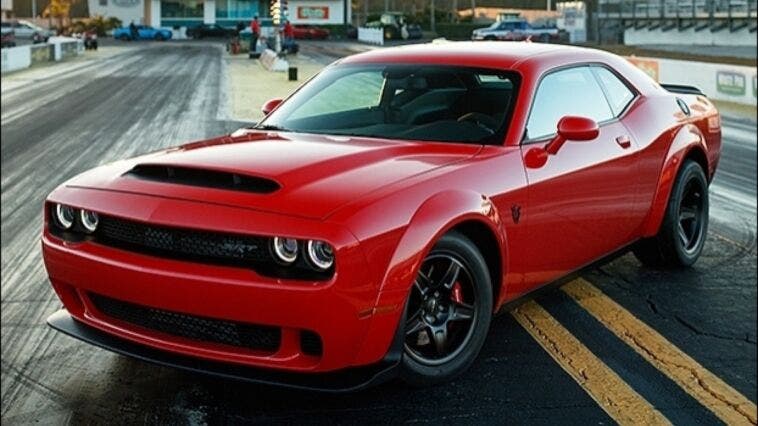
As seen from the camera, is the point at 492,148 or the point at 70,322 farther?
the point at 492,148

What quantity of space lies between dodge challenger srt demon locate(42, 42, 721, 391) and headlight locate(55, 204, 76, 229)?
4 cm

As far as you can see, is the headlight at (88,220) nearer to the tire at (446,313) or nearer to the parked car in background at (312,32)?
the tire at (446,313)

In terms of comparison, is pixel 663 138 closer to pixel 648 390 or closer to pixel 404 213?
pixel 648 390

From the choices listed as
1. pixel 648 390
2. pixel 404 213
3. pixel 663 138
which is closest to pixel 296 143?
pixel 404 213

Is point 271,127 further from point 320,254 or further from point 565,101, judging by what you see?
point 320,254

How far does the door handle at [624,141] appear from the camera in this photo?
13.9 feet

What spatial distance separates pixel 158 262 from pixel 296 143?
3.10 ft

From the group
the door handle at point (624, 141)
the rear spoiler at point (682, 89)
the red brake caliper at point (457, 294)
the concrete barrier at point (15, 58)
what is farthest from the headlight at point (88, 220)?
the concrete barrier at point (15, 58)

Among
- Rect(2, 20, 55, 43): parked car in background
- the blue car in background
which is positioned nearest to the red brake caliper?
Rect(2, 20, 55, 43): parked car in background

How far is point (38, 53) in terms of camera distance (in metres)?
34.7

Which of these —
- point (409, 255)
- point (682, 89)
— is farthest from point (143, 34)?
point (409, 255)

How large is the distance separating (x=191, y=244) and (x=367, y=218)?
0.56 metres

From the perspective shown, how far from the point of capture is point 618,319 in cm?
409

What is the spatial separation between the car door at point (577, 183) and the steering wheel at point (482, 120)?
14 centimetres
